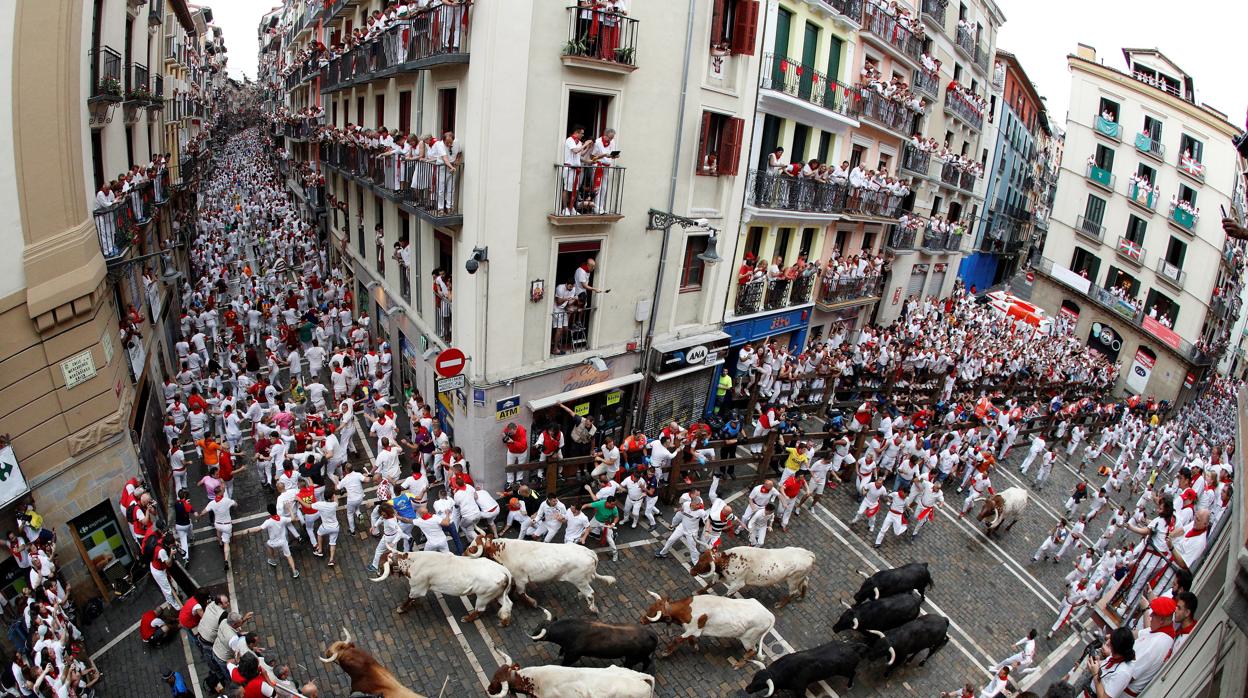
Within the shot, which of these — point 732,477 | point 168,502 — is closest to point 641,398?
point 732,477

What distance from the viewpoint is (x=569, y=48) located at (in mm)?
12711

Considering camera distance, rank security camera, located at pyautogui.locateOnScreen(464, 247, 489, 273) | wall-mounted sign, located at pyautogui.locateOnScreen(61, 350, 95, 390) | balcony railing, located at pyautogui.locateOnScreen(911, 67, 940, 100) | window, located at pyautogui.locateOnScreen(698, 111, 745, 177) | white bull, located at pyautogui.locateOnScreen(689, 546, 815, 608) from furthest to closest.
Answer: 1. balcony railing, located at pyautogui.locateOnScreen(911, 67, 940, 100)
2. window, located at pyautogui.locateOnScreen(698, 111, 745, 177)
3. security camera, located at pyautogui.locateOnScreen(464, 247, 489, 273)
4. white bull, located at pyautogui.locateOnScreen(689, 546, 815, 608)
5. wall-mounted sign, located at pyautogui.locateOnScreen(61, 350, 95, 390)

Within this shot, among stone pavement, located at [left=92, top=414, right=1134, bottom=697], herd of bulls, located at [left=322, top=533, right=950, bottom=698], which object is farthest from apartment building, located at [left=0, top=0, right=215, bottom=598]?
herd of bulls, located at [left=322, top=533, right=950, bottom=698]

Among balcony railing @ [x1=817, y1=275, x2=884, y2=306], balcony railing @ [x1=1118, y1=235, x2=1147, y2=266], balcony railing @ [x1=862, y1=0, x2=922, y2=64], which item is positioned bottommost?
balcony railing @ [x1=817, y1=275, x2=884, y2=306]

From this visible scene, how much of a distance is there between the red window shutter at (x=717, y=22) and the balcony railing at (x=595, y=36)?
2685 millimetres

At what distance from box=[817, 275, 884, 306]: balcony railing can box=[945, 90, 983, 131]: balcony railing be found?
466 inches

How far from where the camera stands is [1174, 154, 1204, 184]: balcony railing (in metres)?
34.8

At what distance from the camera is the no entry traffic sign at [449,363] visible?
13.3 metres

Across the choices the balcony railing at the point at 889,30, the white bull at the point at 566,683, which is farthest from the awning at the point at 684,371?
the balcony railing at the point at 889,30

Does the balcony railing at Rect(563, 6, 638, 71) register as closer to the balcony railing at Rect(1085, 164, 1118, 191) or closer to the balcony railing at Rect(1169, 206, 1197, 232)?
the balcony railing at Rect(1169, 206, 1197, 232)

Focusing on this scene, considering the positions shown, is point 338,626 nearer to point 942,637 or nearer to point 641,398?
point 641,398

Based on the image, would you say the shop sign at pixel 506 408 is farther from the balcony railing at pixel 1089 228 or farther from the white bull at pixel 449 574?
the balcony railing at pixel 1089 228

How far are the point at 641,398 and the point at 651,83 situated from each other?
8123 mm

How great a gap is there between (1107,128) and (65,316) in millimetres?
48777
